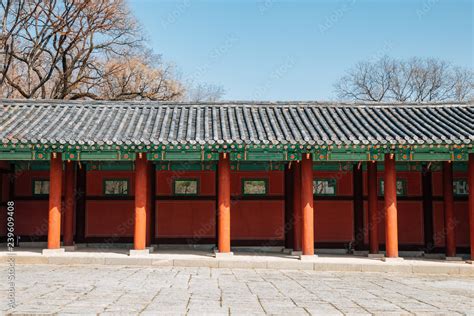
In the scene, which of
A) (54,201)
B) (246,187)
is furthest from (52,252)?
(246,187)

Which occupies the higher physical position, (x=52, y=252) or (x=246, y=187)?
(x=246, y=187)

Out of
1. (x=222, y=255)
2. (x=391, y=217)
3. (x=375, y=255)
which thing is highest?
(x=391, y=217)

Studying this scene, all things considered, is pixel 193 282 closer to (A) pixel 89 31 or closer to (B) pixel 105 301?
(B) pixel 105 301

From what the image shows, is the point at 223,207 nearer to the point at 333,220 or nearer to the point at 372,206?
the point at 333,220

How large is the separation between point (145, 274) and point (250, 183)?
576 centimetres

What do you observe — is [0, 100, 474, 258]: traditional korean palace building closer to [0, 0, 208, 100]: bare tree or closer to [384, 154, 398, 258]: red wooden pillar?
[384, 154, 398, 258]: red wooden pillar

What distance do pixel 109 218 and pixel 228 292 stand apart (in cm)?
805

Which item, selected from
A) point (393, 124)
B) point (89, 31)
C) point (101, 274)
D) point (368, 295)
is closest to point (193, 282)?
point (101, 274)

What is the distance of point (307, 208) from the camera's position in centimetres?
1312

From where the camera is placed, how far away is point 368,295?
8805 mm

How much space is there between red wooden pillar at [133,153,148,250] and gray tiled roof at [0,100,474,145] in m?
0.90

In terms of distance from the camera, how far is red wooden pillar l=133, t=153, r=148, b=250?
13.2 meters

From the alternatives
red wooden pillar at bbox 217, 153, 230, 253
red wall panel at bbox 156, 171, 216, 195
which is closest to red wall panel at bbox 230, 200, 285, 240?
red wall panel at bbox 156, 171, 216, 195

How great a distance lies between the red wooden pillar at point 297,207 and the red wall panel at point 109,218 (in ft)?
18.0
